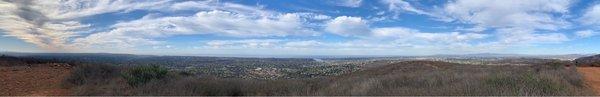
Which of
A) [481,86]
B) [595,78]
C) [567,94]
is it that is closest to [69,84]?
[481,86]

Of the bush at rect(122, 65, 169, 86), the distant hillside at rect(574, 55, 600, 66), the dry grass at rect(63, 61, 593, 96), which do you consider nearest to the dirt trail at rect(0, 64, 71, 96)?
the dry grass at rect(63, 61, 593, 96)

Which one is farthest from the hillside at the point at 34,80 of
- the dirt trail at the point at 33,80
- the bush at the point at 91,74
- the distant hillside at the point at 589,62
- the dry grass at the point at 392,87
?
the distant hillside at the point at 589,62

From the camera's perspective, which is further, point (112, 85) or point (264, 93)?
point (112, 85)

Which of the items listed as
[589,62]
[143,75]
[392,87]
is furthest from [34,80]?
[589,62]

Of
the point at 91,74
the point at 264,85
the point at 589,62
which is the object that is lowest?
the point at 264,85

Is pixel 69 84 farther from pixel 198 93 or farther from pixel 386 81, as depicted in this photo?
pixel 386 81

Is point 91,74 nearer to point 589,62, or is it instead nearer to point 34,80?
point 34,80
